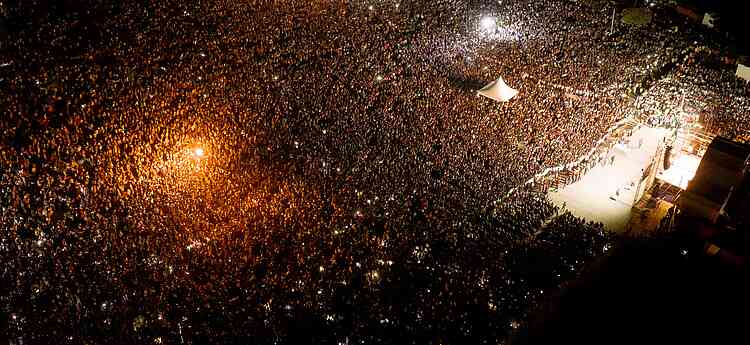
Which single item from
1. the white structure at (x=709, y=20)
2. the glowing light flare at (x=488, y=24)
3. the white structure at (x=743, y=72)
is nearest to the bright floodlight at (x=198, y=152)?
the glowing light flare at (x=488, y=24)

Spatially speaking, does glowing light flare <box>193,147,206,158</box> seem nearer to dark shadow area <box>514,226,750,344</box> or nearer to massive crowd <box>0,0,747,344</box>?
massive crowd <box>0,0,747,344</box>

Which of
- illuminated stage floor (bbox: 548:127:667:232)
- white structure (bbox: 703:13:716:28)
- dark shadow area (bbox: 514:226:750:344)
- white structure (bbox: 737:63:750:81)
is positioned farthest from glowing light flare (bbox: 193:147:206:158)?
white structure (bbox: 703:13:716:28)

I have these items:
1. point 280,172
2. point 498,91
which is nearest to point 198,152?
point 280,172

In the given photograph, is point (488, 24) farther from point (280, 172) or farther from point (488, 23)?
point (280, 172)

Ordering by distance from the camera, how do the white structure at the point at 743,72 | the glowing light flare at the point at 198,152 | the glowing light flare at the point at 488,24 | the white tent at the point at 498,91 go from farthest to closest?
the glowing light flare at the point at 488,24, the white structure at the point at 743,72, the white tent at the point at 498,91, the glowing light flare at the point at 198,152

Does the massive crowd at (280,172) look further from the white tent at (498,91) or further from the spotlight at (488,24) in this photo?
the spotlight at (488,24)

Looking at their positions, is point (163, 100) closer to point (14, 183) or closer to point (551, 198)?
point (14, 183)

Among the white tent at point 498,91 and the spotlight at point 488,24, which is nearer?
the white tent at point 498,91

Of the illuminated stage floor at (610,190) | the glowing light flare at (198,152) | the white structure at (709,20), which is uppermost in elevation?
the white structure at (709,20)
